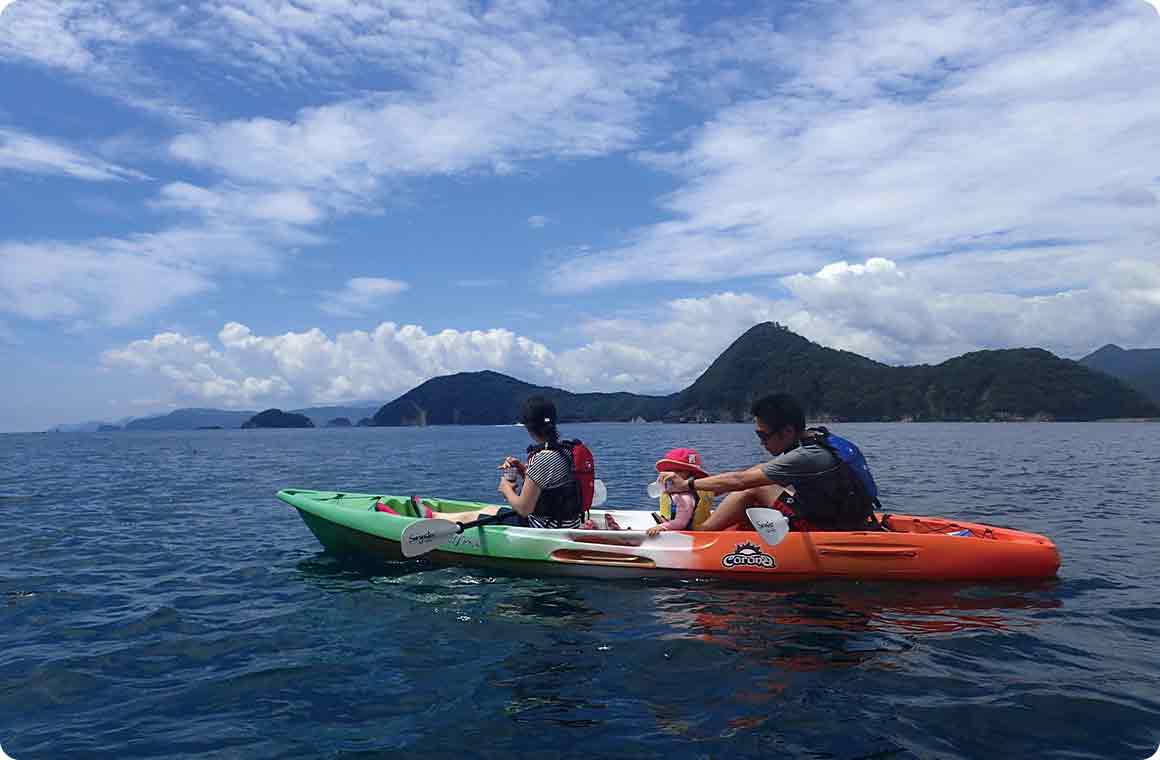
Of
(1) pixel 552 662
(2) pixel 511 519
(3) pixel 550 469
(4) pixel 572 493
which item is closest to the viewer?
(1) pixel 552 662

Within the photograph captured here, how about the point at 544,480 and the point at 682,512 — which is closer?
the point at 544,480

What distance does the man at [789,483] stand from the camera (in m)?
8.33

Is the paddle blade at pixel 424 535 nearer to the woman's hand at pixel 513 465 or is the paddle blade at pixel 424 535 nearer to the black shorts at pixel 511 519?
the black shorts at pixel 511 519

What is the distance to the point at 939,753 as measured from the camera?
4.47 metres

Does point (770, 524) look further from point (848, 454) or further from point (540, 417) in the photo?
point (540, 417)

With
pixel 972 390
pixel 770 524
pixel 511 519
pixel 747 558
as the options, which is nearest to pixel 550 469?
pixel 511 519

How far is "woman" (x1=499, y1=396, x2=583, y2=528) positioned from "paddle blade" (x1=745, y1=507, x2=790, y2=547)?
8.63ft

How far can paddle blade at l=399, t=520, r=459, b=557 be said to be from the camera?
31.3 feet

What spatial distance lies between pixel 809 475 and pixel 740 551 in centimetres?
140

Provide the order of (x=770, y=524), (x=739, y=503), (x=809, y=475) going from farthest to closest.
Result: (x=739, y=503) < (x=809, y=475) < (x=770, y=524)

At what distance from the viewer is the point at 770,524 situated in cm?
831

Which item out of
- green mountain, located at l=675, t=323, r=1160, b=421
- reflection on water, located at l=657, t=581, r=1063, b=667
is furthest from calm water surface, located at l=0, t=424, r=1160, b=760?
green mountain, located at l=675, t=323, r=1160, b=421

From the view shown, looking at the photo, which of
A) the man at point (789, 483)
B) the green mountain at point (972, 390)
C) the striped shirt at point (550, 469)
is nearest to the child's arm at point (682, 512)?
the man at point (789, 483)

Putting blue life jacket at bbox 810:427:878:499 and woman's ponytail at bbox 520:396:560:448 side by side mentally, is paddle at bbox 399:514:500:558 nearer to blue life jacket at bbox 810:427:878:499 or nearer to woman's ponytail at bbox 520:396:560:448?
woman's ponytail at bbox 520:396:560:448
